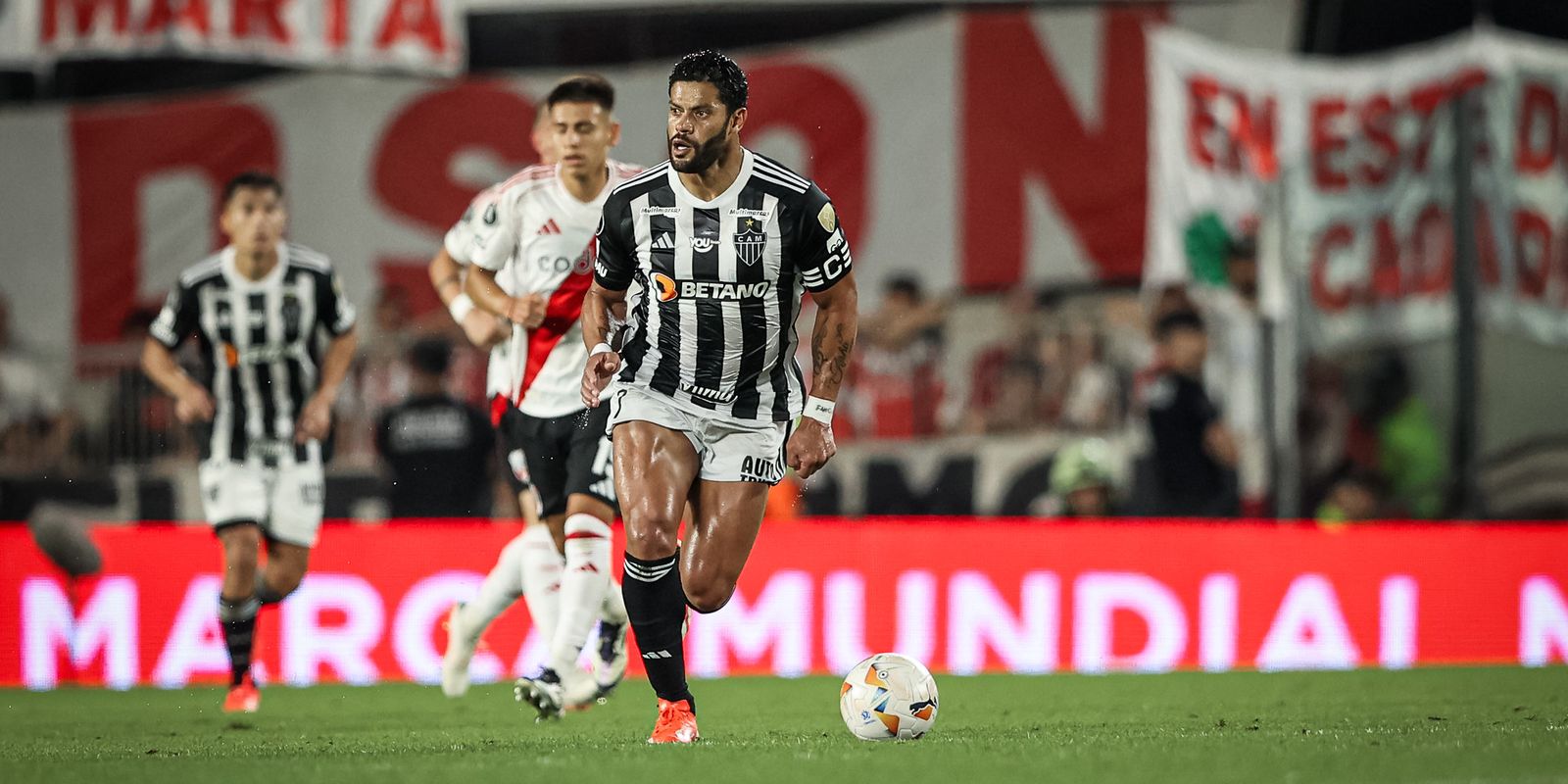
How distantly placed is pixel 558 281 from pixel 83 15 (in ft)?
25.7

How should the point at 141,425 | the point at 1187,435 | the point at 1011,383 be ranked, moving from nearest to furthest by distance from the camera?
the point at 1187,435 < the point at 1011,383 < the point at 141,425

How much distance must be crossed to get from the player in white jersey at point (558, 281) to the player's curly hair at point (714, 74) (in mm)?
1591

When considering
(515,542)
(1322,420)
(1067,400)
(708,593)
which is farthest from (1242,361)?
(708,593)

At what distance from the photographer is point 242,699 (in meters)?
8.80

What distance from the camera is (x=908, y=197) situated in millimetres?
15031

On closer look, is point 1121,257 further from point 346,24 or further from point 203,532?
point 203,532

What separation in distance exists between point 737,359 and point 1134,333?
8064 mm

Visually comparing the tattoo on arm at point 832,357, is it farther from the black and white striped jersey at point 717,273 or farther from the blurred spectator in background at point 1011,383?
the blurred spectator in background at point 1011,383

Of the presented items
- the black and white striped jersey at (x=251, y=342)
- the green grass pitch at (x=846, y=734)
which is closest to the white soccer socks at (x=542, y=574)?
the green grass pitch at (x=846, y=734)

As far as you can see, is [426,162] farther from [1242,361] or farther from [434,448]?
[1242,361]

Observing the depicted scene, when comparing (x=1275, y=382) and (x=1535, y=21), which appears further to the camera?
(x=1535, y=21)

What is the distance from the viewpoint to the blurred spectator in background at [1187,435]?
39.0 feet

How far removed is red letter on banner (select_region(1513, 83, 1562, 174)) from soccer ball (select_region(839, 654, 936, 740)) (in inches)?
326

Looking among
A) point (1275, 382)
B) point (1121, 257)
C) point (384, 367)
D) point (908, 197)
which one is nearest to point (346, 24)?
point (384, 367)
